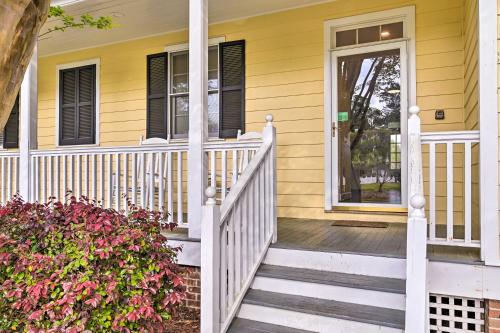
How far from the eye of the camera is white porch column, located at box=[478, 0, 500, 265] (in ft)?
8.43

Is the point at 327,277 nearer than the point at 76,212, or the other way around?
the point at 76,212

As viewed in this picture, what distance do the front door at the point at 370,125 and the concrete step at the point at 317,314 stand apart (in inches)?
84.6

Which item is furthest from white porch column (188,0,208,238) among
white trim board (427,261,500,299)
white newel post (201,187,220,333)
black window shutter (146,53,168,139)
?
black window shutter (146,53,168,139)

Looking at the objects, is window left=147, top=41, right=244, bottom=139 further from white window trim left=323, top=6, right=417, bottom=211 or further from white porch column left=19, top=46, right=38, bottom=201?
white porch column left=19, top=46, right=38, bottom=201

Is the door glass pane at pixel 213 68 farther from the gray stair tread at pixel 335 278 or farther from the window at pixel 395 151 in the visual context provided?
the gray stair tread at pixel 335 278

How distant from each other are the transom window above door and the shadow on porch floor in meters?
2.22

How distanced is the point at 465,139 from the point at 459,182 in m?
1.72

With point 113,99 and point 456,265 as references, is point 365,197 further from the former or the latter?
point 113,99

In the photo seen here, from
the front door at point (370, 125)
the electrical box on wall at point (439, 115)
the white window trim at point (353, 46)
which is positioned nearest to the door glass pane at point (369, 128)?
the front door at point (370, 125)

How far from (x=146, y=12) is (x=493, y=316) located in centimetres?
506

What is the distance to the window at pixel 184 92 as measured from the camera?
5.50 m

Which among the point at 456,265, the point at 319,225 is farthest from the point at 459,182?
the point at 456,265

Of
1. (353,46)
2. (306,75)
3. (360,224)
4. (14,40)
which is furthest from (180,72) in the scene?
(14,40)

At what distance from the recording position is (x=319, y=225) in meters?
4.42
